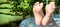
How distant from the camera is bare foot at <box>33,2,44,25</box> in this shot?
5.46ft

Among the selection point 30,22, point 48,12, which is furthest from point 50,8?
point 30,22

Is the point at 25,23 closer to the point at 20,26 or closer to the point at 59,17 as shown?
the point at 20,26

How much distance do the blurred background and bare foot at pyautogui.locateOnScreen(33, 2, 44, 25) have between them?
4cm

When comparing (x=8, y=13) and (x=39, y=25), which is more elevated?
(x=8, y=13)

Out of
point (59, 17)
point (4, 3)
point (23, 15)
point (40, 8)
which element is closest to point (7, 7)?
point (4, 3)

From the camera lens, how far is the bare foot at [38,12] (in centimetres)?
166

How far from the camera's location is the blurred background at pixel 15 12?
5.56 feet

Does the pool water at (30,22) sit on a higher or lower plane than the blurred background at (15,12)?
lower

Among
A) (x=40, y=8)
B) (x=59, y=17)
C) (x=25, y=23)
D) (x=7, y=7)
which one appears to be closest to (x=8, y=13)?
(x=7, y=7)

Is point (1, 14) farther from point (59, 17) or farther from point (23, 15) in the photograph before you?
point (59, 17)

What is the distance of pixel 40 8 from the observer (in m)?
1.67

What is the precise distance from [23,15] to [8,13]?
13cm

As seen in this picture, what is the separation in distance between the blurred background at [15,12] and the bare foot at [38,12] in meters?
0.04

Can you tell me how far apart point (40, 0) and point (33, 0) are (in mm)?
59
